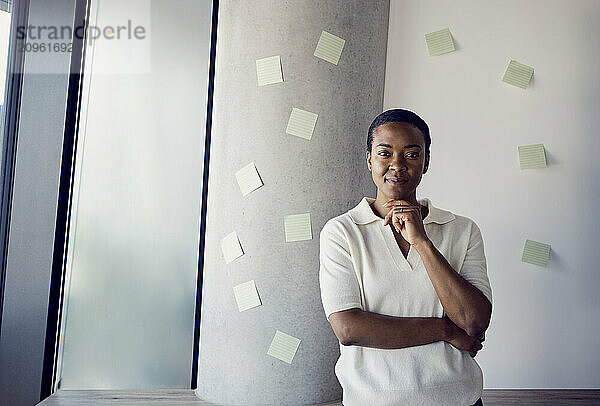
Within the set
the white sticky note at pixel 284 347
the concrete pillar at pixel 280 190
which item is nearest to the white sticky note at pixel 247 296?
the concrete pillar at pixel 280 190

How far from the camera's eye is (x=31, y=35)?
2180mm

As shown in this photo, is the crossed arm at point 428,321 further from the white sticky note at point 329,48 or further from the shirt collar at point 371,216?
the white sticky note at point 329,48

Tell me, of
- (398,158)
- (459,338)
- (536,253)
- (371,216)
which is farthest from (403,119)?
(536,253)

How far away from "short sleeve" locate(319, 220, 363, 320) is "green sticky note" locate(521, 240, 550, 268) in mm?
1115

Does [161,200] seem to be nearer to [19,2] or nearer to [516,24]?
[19,2]

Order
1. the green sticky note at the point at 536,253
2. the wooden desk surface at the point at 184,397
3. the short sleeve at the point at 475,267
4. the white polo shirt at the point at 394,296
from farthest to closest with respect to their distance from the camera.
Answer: the green sticky note at the point at 536,253, the wooden desk surface at the point at 184,397, the short sleeve at the point at 475,267, the white polo shirt at the point at 394,296

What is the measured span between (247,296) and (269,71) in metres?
0.84

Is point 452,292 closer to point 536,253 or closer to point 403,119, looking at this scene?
point 403,119

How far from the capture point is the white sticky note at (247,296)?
2225 mm

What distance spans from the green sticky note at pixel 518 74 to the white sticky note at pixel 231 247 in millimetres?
1238

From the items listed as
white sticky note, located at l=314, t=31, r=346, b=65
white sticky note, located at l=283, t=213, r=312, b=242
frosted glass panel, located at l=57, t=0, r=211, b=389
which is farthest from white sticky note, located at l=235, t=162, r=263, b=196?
white sticky note, located at l=314, t=31, r=346, b=65

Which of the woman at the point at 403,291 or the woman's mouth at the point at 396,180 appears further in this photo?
the woman's mouth at the point at 396,180

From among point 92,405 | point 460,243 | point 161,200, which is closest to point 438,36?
point 460,243

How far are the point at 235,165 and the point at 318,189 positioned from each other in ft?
1.07
